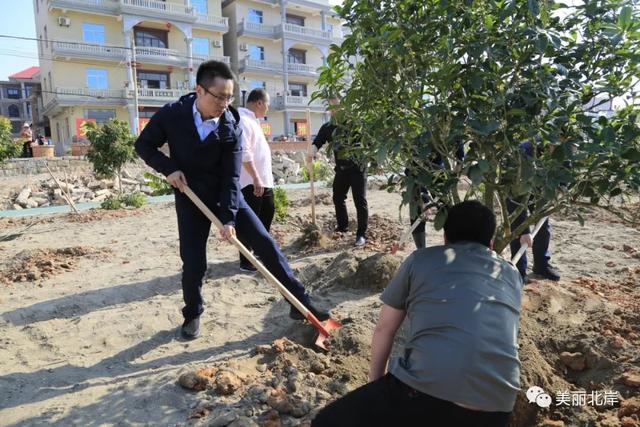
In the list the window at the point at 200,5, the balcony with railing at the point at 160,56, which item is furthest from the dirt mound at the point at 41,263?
the window at the point at 200,5

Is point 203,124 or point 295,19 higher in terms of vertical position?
point 295,19

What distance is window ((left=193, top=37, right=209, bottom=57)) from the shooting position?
31.4 metres

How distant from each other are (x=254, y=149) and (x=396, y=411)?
3481 millimetres

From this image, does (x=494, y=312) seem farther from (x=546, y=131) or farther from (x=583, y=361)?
(x=583, y=361)

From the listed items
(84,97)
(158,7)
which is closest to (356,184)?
(84,97)

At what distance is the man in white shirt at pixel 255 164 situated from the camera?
4578 millimetres

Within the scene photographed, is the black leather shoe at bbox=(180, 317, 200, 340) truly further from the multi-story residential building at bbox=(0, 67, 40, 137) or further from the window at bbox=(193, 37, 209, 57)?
the multi-story residential building at bbox=(0, 67, 40, 137)

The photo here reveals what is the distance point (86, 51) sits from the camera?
2708 cm

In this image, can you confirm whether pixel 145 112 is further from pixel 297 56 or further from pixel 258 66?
pixel 297 56

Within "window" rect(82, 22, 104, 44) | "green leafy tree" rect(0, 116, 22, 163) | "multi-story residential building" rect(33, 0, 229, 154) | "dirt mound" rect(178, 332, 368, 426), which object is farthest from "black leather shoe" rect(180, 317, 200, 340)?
"window" rect(82, 22, 104, 44)

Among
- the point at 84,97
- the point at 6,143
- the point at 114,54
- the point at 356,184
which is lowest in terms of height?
the point at 356,184

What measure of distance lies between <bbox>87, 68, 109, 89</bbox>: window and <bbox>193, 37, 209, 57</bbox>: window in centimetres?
576

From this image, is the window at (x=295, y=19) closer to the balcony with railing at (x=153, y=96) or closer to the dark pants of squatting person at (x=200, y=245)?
the balcony with railing at (x=153, y=96)

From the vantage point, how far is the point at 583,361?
2.73 m
